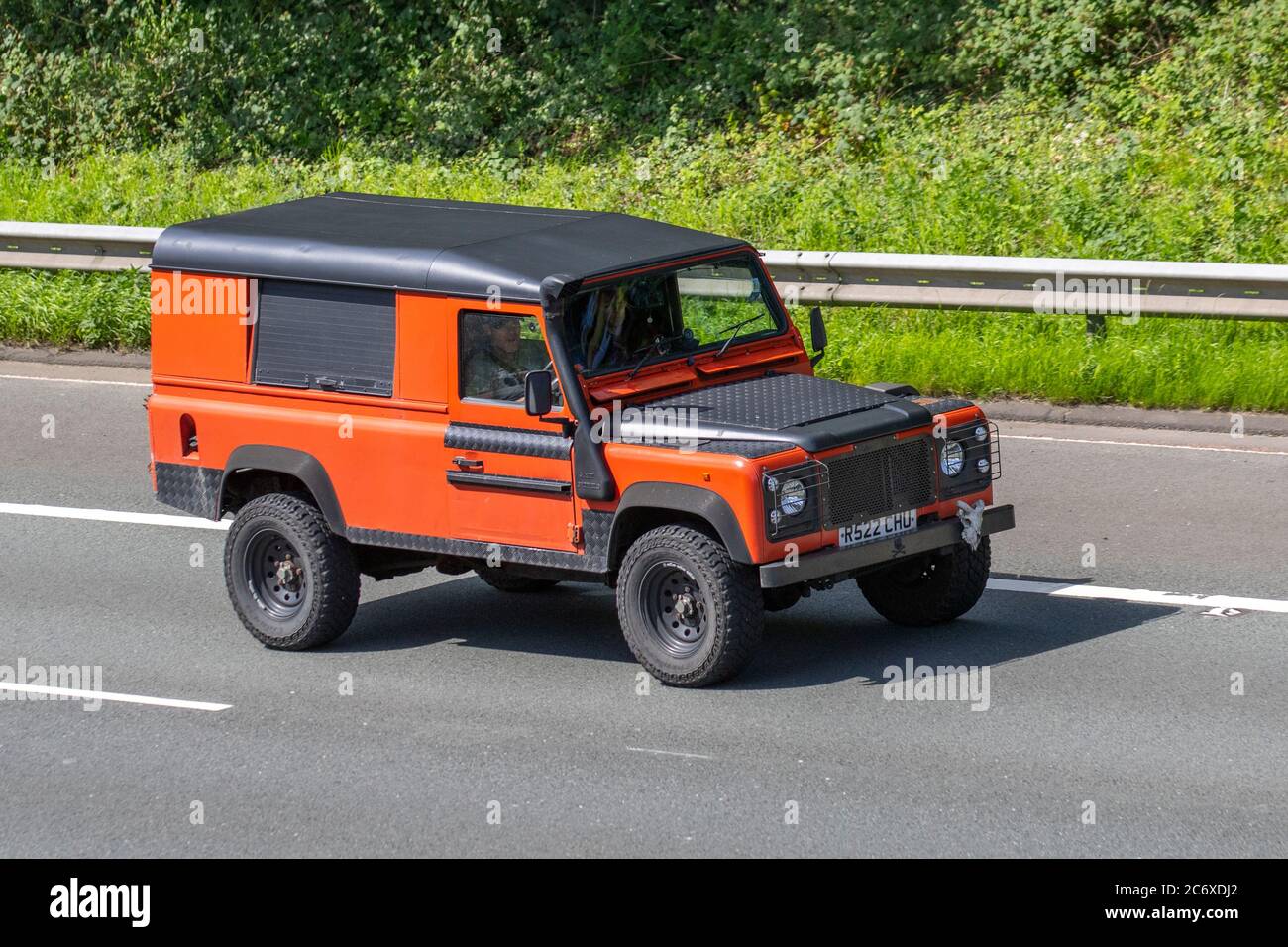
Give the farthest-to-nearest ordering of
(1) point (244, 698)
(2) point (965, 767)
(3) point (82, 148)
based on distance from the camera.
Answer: (3) point (82, 148), (1) point (244, 698), (2) point (965, 767)

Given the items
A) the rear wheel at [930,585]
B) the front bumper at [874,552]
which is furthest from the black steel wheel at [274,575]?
the rear wheel at [930,585]

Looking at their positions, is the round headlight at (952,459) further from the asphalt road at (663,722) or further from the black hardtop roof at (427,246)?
the black hardtop roof at (427,246)

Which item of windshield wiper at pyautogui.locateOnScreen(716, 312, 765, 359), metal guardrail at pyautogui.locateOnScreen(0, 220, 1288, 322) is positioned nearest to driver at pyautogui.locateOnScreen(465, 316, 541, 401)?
windshield wiper at pyautogui.locateOnScreen(716, 312, 765, 359)

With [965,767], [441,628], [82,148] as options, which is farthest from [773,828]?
[82,148]

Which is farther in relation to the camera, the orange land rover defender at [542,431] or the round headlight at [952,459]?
the round headlight at [952,459]

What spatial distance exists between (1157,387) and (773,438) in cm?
589

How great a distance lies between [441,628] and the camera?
10.4 m

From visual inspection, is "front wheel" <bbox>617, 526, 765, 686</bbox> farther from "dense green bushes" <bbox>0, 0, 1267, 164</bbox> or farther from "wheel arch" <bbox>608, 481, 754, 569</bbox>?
"dense green bushes" <bbox>0, 0, 1267, 164</bbox>

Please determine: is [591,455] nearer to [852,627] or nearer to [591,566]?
[591,566]

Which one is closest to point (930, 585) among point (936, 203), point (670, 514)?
point (670, 514)

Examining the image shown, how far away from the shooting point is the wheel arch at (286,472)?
32.2 feet

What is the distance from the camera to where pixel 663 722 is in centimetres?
868

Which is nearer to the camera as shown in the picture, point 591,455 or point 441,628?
point 591,455

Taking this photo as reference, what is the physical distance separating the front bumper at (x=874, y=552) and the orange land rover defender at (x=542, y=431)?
0.5 inches
